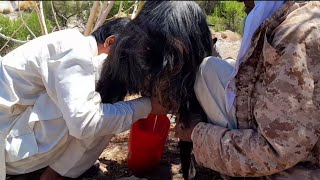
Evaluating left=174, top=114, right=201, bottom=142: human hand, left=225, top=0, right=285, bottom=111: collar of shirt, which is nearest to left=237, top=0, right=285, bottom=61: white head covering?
left=225, top=0, right=285, bottom=111: collar of shirt

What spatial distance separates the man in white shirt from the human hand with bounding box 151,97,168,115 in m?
0.03

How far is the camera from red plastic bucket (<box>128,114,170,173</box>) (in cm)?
252

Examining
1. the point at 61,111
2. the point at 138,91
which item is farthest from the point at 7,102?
the point at 138,91

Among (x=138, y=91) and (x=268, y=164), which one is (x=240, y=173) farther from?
(x=138, y=91)

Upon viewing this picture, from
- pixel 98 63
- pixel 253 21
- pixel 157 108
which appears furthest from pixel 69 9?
pixel 253 21

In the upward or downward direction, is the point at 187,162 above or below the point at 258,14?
below

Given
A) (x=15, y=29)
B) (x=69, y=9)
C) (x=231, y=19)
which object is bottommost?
(x=69, y=9)

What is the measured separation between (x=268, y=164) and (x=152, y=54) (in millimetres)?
601

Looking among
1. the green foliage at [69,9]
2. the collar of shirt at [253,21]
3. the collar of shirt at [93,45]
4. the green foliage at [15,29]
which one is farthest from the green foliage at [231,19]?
the collar of shirt at [253,21]

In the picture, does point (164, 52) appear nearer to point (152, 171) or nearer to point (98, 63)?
point (98, 63)

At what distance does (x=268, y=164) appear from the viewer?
189cm

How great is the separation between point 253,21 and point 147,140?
869 millimetres

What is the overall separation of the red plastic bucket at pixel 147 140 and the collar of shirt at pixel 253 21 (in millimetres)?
556

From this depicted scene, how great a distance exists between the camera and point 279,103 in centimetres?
183
